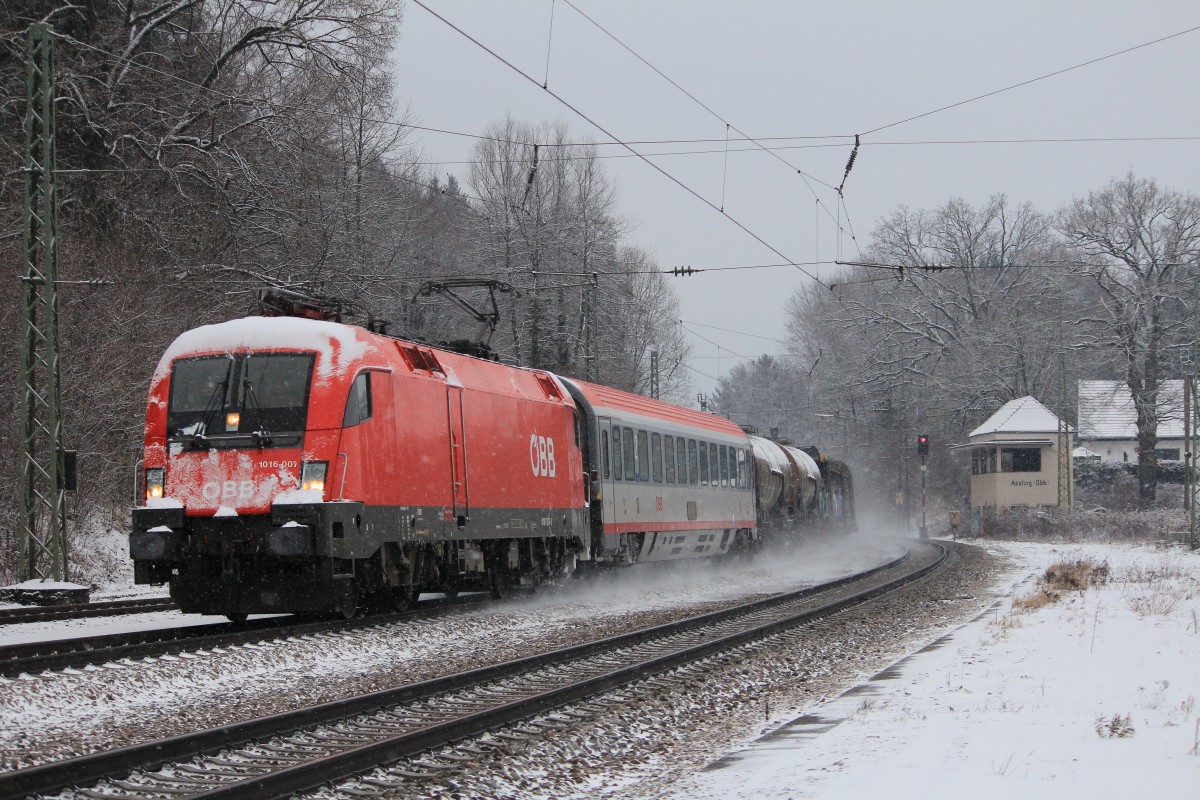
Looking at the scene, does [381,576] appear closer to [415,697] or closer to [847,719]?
[415,697]

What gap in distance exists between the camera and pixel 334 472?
13.0 meters

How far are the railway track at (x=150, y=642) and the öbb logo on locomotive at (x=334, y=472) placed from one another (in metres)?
0.28

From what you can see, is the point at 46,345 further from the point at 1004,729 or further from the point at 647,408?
the point at 1004,729

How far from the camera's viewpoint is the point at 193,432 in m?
13.4

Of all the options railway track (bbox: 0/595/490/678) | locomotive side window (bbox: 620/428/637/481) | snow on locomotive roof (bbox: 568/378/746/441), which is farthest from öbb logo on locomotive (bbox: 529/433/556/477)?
railway track (bbox: 0/595/490/678)

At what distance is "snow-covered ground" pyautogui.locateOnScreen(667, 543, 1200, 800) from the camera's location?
649 centimetres

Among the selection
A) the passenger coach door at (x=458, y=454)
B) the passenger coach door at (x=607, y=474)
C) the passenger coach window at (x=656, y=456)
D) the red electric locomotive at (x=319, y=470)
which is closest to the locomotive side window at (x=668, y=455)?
the passenger coach window at (x=656, y=456)

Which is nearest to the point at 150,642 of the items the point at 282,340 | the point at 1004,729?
the point at 282,340

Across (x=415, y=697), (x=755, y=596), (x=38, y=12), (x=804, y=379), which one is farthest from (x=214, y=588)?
(x=804, y=379)

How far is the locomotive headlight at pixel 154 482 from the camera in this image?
526 inches

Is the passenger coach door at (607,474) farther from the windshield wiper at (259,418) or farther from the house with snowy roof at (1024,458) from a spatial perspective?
the house with snowy roof at (1024,458)

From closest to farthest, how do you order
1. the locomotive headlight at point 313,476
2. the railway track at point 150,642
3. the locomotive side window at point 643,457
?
1. the railway track at point 150,642
2. the locomotive headlight at point 313,476
3. the locomotive side window at point 643,457

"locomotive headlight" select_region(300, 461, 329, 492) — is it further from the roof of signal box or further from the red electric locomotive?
the roof of signal box

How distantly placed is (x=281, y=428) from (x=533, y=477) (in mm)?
5728
